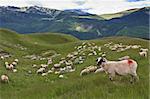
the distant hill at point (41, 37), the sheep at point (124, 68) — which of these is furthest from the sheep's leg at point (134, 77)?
the distant hill at point (41, 37)

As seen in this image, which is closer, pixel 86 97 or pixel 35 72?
pixel 86 97

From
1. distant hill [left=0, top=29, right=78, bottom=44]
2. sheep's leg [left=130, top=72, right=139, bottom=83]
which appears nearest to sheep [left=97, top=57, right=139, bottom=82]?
sheep's leg [left=130, top=72, right=139, bottom=83]

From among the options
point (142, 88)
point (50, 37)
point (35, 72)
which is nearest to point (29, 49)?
point (50, 37)

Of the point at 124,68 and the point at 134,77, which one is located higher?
the point at 124,68

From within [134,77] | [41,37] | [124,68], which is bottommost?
[41,37]

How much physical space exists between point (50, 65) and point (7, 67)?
6.59 m

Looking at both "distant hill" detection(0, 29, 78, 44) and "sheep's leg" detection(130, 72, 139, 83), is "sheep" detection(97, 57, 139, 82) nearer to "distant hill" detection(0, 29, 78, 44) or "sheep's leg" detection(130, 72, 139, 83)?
"sheep's leg" detection(130, 72, 139, 83)

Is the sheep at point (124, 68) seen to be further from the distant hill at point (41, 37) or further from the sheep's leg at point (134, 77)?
the distant hill at point (41, 37)

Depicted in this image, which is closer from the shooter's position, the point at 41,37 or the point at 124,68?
the point at 124,68

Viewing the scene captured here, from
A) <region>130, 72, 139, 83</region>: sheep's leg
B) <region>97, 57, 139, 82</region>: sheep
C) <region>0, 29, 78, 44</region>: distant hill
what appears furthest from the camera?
<region>0, 29, 78, 44</region>: distant hill

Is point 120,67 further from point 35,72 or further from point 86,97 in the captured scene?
point 35,72

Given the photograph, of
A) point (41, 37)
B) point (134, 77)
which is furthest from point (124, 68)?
point (41, 37)

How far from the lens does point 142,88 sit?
514 inches

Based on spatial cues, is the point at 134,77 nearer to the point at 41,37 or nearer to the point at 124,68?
the point at 124,68
